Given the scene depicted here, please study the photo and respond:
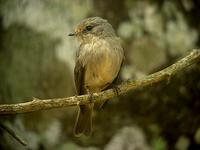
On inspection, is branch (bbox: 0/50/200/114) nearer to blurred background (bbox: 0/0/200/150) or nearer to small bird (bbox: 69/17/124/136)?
small bird (bbox: 69/17/124/136)

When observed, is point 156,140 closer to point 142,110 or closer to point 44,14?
point 142,110

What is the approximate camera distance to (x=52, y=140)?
430 cm

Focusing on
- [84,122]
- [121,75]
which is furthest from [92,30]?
[84,122]

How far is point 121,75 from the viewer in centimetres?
443

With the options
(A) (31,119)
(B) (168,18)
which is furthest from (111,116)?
(B) (168,18)

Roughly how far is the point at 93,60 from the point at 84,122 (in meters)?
0.46

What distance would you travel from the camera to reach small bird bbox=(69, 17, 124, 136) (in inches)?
153

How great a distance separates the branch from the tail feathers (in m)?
0.46

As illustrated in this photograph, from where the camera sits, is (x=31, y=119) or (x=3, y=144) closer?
(x=3, y=144)

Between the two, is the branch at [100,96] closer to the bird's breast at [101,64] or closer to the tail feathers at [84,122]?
the bird's breast at [101,64]

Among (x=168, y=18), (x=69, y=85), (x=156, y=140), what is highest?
(x=168, y=18)

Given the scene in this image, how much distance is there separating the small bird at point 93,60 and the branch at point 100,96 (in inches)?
14.4

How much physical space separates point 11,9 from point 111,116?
3.96 feet

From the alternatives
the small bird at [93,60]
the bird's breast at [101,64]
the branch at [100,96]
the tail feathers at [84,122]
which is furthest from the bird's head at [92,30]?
the branch at [100,96]
